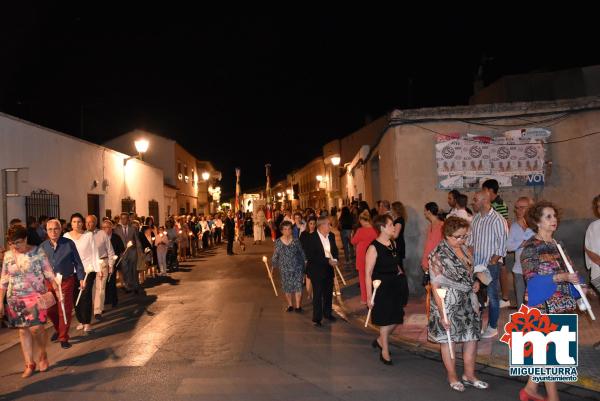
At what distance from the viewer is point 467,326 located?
5.28 metres

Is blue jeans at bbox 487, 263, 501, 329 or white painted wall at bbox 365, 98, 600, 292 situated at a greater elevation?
white painted wall at bbox 365, 98, 600, 292

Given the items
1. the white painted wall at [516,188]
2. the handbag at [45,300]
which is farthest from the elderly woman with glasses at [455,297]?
the white painted wall at [516,188]

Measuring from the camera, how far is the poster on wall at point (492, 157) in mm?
11156

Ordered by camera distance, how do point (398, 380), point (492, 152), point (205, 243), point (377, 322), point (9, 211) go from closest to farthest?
1. point (398, 380)
2. point (377, 322)
3. point (492, 152)
4. point (9, 211)
5. point (205, 243)

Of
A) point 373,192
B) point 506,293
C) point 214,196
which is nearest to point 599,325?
point 506,293

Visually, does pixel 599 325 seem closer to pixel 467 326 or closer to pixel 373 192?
pixel 467 326

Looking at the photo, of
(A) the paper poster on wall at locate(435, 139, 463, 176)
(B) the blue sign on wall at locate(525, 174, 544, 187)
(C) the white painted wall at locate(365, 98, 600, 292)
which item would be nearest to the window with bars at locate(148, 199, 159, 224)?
(C) the white painted wall at locate(365, 98, 600, 292)

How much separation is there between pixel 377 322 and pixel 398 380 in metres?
0.79

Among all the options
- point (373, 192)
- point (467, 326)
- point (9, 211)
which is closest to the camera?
point (467, 326)

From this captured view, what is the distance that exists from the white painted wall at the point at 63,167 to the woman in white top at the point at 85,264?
Answer: 3984mm

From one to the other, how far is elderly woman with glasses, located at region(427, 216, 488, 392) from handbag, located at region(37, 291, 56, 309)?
4484mm

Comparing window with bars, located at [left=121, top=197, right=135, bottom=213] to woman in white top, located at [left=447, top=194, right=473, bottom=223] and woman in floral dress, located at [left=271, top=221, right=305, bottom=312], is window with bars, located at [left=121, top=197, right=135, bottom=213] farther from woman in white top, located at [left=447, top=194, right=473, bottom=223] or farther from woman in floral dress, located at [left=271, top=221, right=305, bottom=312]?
woman in white top, located at [left=447, top=194, right=473, bottom=223]

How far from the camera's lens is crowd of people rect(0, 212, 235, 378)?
6.43 metres

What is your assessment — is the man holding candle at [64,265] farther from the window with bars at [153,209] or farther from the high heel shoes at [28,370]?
the window with bars at [153,209]
